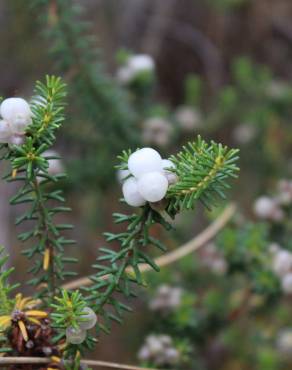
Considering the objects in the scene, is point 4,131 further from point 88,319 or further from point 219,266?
point 219,266

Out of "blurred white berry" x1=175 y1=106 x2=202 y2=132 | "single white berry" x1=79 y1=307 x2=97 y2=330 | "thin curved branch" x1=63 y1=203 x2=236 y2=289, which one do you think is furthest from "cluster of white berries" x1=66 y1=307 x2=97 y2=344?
"blurred white berry" x1=175 y1=106 x2=202 y2=132

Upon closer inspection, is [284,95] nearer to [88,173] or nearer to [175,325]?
[88,173]

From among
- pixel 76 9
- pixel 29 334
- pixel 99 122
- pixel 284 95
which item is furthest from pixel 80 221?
pixel 29 334

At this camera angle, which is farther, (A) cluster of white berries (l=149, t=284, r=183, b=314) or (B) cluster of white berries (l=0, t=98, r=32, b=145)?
(A) cluster of white berries (l=149, t=284, r=183, b=314)

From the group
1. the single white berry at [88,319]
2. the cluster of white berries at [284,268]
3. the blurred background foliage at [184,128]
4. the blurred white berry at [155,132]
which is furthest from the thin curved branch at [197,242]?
the single white berry at [88,319]

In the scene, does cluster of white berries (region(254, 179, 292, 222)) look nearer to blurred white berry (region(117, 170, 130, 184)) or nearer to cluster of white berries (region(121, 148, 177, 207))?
blurred white berry (region(117, 170, 130, 184))

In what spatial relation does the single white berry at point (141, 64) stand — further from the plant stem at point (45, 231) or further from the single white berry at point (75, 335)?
the single white berry at point (75, 335)

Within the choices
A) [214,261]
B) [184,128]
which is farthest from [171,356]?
[184,128]

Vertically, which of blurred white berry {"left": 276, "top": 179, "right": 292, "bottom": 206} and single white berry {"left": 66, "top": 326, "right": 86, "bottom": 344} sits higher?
blurred white berry {"left": 276, "top": 179, "right": 292, "bottom": 206}
